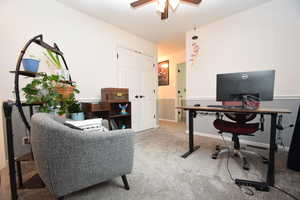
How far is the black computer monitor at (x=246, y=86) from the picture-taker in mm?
1463

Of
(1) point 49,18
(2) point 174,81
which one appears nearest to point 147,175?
(1) point 49,18

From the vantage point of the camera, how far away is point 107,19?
2.75 m

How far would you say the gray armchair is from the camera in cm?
85

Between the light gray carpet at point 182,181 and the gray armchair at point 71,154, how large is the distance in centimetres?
33

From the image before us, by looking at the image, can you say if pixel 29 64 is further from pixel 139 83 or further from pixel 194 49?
pixel 194 49

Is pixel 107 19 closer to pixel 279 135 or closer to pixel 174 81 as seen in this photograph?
pixel 174 81

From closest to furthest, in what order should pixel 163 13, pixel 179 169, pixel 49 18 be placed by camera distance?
1. pixel 179 169
2. pixel 163 13
3. pixel 49 18

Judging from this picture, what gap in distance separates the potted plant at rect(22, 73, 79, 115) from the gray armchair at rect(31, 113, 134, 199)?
2.43 ft

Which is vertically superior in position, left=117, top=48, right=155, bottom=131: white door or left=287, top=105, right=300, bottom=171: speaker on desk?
left=117, top=48, right=155, bottom=131: white door

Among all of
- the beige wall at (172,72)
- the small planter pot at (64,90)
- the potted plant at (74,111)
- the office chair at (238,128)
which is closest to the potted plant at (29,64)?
the small planter pot at (64,90)

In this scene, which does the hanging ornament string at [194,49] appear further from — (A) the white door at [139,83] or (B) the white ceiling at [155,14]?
(A) the white door at [139,83]

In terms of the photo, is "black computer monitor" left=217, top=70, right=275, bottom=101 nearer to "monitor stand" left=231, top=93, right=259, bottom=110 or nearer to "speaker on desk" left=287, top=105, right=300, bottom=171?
"monitor stand" left=231, top=93, right=259, bottom=110

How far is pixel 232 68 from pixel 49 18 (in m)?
3.34

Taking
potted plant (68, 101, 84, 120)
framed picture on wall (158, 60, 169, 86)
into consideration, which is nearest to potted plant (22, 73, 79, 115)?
potted plant (68, 101, 84, 120)
